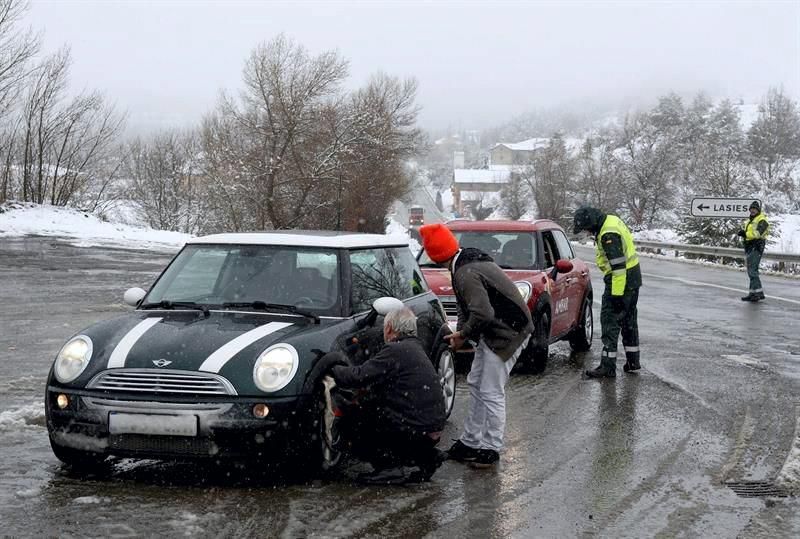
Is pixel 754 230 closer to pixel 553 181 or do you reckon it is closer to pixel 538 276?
pixel 538 276

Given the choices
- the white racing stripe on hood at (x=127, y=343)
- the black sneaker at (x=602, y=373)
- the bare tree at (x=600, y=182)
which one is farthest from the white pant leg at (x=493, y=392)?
the bare tree at (x=600, y=182)

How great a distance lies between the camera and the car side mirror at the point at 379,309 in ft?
18.6

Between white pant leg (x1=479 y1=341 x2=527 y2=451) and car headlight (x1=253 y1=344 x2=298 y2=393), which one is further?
white pant leg (x1=479 y1=341 x2=527 y2=451)

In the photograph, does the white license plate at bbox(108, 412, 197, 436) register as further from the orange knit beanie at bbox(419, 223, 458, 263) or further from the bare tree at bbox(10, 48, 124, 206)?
the bare tree at bbox(10, 48, 124, 206)

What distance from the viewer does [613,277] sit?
9.05 metres

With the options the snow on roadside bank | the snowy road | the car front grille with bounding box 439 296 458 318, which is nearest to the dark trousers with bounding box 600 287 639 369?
the snowy road

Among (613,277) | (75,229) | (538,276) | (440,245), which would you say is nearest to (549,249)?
(538,276)

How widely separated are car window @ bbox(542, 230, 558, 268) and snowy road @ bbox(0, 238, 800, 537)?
117cm

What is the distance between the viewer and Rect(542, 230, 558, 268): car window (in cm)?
1013

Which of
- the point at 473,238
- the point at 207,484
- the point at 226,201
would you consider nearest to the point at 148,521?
the point at 207,484

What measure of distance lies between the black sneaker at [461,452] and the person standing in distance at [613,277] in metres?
3.38

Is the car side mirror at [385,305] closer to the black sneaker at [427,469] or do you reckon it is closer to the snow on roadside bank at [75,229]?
the black sneaker at [427,469]

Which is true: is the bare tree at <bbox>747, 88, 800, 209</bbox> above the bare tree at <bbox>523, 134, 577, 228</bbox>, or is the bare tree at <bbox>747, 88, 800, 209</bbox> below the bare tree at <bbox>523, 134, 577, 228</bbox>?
above

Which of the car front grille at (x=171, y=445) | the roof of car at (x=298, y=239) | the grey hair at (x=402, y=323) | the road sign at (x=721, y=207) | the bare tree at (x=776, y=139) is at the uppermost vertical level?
the bare tree at (x=776, y=139)
